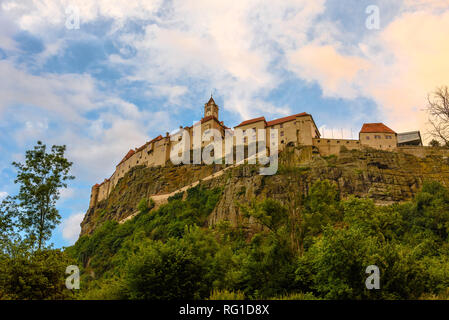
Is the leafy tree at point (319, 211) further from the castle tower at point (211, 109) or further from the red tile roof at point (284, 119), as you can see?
the castle tower at point (211, 109)

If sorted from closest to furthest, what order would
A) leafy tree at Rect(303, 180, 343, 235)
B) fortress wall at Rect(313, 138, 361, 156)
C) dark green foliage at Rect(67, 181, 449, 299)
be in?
1. dark green foliage at Rect(67, 181, 449, 299)
2. leafy tree at Rect(303, 180, 343, 235)
3. fortress wall at Rect(313, 138, 361, 156)

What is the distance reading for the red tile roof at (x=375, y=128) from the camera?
64.6 metres

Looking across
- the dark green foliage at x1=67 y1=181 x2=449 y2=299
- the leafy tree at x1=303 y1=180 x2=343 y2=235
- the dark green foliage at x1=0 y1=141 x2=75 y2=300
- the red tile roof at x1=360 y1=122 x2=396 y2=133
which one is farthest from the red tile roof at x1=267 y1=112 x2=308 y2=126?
the dark green foliage at x1=0 y1=141 x2=75 y2=300

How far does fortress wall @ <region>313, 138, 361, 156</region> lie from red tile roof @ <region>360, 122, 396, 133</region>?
3363 mm

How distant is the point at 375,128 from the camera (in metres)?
65.8

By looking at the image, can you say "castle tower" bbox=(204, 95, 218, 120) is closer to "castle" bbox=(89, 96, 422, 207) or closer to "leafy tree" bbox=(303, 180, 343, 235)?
"castle" bbox=(89, 96, 422, 207)

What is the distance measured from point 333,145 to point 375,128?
935 cm

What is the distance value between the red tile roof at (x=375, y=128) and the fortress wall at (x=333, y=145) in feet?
11.0

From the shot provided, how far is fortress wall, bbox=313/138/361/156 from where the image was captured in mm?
63263

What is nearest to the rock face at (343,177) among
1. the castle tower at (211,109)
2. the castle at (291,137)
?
the castle at (291,137)

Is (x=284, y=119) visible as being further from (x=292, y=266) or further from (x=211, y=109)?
(x=292, y=266)

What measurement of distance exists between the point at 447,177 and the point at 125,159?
71708 millimetres
